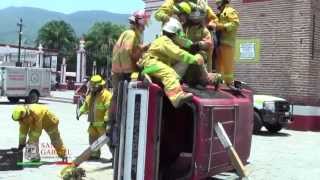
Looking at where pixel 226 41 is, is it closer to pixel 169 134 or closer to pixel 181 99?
pixel 169 134

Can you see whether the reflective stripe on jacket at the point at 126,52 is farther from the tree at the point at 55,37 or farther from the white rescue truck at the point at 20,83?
the tree at the point at 55,37

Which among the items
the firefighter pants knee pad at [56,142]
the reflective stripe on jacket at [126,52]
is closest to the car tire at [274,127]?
the firefighter pants knee pad at [56,142]

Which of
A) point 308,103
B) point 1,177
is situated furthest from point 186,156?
point 308,103

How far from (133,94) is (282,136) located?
11.3 m

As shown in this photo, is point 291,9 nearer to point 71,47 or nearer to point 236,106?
point 236,106

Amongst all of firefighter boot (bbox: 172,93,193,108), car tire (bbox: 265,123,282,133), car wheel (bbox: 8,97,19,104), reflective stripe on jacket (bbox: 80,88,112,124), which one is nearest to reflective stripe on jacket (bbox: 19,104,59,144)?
reflective stripe on jacket (bbox: 80,88,112,124)

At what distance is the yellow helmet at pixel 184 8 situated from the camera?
9008 mm

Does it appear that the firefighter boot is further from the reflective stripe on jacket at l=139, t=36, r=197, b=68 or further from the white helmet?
the white helmet

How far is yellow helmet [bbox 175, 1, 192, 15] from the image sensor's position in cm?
901

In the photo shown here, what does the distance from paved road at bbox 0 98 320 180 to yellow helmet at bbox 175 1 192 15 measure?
8.22 feet

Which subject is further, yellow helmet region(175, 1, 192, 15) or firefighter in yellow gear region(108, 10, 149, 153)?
firefighter in yellow gear region(108, 10, 149, 153)

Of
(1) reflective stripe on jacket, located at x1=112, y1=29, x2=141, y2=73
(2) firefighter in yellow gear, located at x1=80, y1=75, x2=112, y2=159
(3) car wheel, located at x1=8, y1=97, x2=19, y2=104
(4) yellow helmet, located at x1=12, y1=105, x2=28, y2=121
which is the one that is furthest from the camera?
(3) car wheel, located at x1=8, y1=97, x2=19, y2=104

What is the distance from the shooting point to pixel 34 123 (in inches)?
439

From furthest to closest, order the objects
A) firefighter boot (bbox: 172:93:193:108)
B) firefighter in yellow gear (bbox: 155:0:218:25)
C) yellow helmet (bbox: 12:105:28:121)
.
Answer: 1. yellow helmet (bbox: 12:105:28:121)
2. firefighter in yellow gear (bbox: 155:0:218:25)
3. firefighter boot (bbox: 172:93:193:108)
